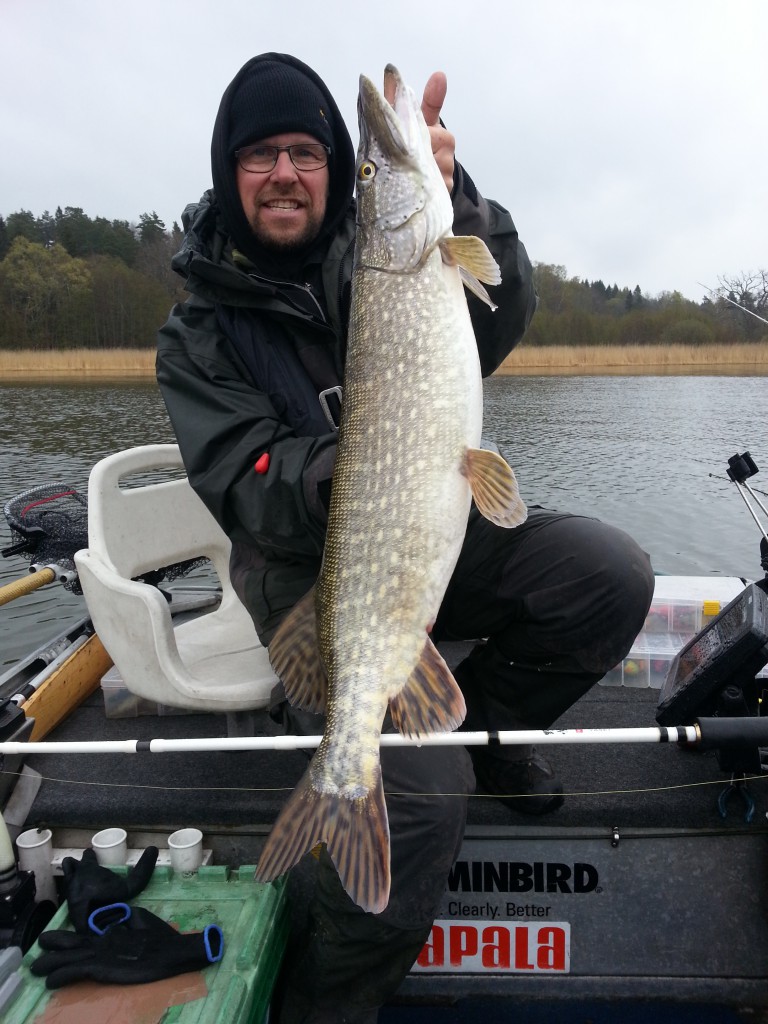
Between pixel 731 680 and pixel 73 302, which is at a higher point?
pixel 73 302

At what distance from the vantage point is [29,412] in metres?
18.3

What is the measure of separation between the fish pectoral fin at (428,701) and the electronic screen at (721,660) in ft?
2.89

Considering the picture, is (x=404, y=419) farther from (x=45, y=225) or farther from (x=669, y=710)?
(x=45, y=225)

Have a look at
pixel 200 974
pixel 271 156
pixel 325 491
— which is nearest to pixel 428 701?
pixel 325 491

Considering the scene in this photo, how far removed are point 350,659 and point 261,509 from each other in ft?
1.77

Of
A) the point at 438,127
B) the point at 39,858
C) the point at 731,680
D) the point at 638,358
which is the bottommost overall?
the point at 39,858

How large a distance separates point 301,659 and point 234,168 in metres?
1.65

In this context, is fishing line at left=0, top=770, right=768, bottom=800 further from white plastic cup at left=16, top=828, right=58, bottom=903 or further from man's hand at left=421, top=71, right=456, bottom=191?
man's hand at left=421, top=71, right=456, bottom=191

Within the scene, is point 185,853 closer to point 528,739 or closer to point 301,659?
point 301,659

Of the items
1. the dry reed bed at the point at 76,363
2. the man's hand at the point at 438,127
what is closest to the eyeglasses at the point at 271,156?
the man's hand at the point at 438,127

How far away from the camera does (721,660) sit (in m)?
2.11

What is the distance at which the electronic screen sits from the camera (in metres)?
2.07

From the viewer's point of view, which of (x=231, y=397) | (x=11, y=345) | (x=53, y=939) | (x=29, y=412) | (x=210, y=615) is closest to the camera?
(x=53, y=939)

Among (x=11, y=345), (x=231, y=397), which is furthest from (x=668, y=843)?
(x=11, y=345)
